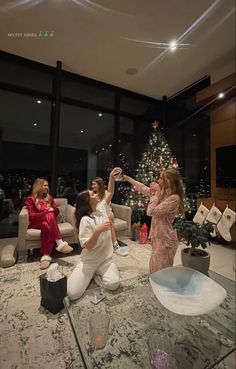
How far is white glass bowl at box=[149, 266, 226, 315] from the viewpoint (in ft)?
3.76

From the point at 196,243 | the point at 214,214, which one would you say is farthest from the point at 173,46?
the point at 196,243

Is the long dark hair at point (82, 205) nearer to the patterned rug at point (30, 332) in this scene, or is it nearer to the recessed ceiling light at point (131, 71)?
the patterned rug at point (30, 332)

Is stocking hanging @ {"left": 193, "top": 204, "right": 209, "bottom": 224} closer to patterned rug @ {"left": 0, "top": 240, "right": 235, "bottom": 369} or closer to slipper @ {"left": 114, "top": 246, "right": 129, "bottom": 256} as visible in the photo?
slipper @ {"left": 114, "top": 246, "right": 129, "bottom": 256}

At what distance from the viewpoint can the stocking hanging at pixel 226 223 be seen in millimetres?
2791

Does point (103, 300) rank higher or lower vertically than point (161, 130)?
lower

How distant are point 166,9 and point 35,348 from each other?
3.19 metres

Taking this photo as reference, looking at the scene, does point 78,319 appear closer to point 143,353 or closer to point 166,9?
point 143,353

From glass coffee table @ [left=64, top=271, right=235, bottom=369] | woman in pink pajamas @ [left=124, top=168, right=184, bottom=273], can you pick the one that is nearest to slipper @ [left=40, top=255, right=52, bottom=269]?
glass coffee table @ [left=64, top=271, right=235, bottom=369]

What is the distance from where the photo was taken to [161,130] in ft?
15.1

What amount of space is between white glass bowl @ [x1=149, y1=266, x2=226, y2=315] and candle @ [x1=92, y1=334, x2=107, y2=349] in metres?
0.38

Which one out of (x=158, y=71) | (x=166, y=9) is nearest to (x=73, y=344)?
(x=166, y=9)

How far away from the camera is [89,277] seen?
5.72 feet

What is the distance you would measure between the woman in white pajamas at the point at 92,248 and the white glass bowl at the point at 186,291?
1.51ft

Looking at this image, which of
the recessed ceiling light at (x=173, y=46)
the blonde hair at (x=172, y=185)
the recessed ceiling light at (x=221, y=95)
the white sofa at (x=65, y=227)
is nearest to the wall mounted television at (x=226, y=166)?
the recessed ceiling light at (x=221, y=95)
